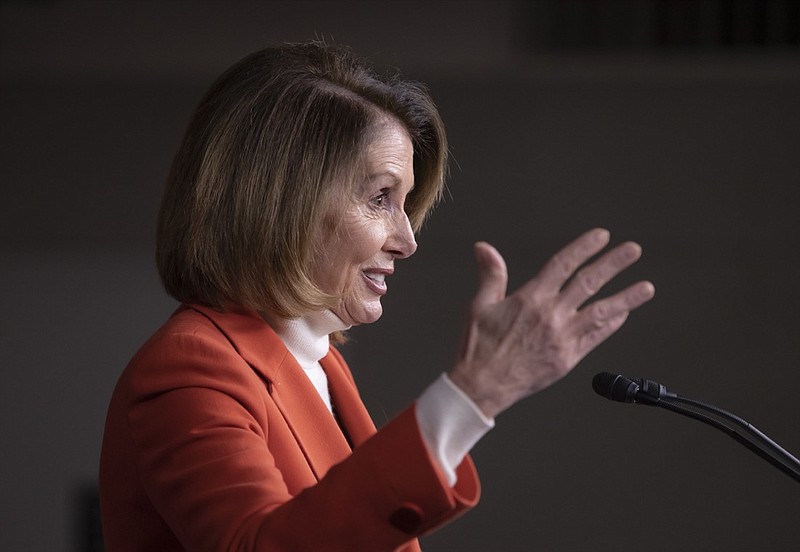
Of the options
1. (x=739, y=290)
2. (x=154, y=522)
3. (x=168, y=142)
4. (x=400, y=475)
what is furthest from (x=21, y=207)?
(x=400, y=475)

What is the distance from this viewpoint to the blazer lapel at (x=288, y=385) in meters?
1.35

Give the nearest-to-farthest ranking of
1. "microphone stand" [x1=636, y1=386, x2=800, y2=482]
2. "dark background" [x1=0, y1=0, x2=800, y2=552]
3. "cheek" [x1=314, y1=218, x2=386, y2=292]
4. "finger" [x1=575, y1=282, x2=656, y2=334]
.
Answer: "finger" [x1=575, y1=282, x2=656, y2=334]
"microphone stand" [x1=636, y1=386, x2=800, y2=482]
"cheek" [x1=314, y1=218, x2=386, y2=292]
"dark background" [x1=0, y1=0, x2=800, y2=552]

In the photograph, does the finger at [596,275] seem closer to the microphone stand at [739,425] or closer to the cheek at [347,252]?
the microphone stand at [739,425]

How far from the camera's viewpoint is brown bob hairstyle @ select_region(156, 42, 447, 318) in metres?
1.41

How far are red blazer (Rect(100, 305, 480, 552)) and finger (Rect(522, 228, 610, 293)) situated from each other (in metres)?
0.19

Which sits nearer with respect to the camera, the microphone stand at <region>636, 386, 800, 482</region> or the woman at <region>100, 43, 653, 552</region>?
the woman at <region>100, 43, 653, 552</region>

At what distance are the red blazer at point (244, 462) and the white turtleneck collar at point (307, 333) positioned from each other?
2.8 inches

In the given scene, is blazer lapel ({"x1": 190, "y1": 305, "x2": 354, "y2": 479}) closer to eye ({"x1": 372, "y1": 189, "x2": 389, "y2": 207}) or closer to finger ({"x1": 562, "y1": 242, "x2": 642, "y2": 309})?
eye ({"x1": 372, "y1": 189, "x2": 389, "y2": 207})

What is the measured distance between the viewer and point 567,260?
Result: 103 centimetres

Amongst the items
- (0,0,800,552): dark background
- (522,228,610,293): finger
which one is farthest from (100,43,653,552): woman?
(0,0,800,552): dark background

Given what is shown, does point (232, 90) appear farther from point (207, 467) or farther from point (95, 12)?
point (95, 12)

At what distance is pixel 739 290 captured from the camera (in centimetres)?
415

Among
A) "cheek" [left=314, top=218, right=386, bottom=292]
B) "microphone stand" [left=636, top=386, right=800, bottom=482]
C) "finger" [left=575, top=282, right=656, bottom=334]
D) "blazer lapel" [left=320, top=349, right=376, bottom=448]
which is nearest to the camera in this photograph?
"finger" [left=575, top=282, right=656, bottom=334]

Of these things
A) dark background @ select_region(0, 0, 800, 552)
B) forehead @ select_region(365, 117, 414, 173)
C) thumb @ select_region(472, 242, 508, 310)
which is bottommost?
dark background @ select_region(0, 0, 800, 552)
